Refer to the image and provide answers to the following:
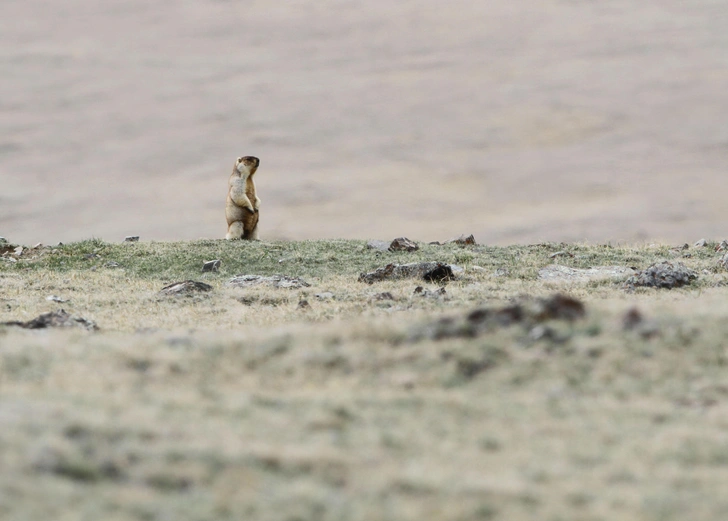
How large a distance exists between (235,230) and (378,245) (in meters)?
4.62

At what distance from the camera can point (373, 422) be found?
7.80m

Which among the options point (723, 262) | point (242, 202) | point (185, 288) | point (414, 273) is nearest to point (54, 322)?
point (185, 288)

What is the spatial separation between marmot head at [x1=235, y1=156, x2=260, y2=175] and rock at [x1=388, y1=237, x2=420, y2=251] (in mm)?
4953

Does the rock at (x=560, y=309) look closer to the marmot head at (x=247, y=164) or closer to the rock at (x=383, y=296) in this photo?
the rock at (x=383, y=296)

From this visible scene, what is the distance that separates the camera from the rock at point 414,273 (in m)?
21.7

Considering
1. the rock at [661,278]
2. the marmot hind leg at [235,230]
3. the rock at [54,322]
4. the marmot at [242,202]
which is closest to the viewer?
the rock at [54,322]

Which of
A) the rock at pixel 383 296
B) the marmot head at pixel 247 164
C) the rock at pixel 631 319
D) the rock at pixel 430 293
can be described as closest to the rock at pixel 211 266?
the marmot head at pixel 247 164

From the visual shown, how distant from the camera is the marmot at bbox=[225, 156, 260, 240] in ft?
93.6

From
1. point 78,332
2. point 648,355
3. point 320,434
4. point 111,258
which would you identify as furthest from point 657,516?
point 111,258

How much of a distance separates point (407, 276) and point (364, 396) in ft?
44.8

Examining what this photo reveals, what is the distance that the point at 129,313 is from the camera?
1794cm

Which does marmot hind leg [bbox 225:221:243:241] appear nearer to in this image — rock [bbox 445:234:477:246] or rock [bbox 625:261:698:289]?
rock [bbox 445:234:477:246]

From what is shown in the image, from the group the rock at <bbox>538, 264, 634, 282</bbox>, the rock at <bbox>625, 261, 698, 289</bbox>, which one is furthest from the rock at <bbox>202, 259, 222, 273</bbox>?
the rock at <bbox>625, 261, 698, 289</bbox>

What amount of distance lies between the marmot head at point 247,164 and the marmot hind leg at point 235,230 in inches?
64.5
